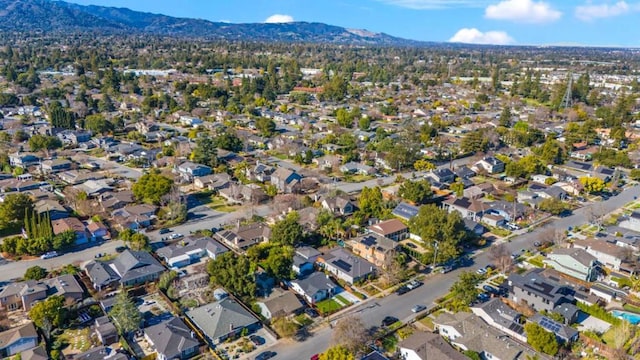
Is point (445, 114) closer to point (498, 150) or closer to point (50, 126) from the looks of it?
point (498, 150)

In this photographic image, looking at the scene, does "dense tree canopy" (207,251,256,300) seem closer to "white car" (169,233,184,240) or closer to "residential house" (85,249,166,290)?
"residential house" (85,249,166,290)

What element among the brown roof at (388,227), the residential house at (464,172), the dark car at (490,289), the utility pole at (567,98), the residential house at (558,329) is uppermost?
the utility pole at (567,98)

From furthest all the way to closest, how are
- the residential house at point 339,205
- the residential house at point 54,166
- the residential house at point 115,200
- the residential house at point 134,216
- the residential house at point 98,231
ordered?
the residential house at point 54,166 < the residential house at point 339,205 < the residential house at point 115,200 < the residential house at point 134,216 < the residential house at point 98,231

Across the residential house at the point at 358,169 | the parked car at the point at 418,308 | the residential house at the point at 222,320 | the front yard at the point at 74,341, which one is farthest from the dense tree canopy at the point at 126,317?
the residential house at the point at 358,169

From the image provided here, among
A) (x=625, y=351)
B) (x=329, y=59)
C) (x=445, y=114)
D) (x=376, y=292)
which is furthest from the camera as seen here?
(x=329, y=59)

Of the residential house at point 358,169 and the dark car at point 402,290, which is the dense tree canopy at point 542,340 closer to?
the dark car at point 402,290

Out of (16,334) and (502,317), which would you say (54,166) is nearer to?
(16,334)

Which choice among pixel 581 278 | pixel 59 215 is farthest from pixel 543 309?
pixel 59 215
